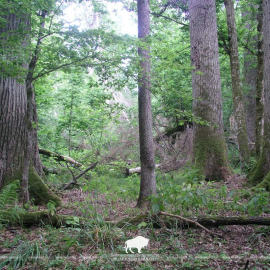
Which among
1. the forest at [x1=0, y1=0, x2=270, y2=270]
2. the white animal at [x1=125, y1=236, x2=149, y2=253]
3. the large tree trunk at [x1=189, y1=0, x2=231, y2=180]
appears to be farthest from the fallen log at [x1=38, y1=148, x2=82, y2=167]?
the white animal at [x1=125, y1=236, x2=149, y2=253]

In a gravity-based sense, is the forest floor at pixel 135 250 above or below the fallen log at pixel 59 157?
below

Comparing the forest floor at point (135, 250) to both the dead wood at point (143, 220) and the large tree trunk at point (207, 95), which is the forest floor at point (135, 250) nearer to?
the dead wood at point (143, 220)

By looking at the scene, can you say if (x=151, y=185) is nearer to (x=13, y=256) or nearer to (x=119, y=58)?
(x=119, y=58)

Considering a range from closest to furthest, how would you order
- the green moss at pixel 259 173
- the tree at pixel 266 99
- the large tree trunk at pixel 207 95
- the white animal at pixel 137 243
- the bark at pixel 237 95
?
the white animal at pixel 137 243 < the tree at pixel 266 99 < the green moss at pixel 259 173 < the large tree trunk at pixel 207 95 < the bark at pixel 237 95

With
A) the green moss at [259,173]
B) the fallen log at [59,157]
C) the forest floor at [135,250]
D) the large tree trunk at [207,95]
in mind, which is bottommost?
the forest floor at [135,250]

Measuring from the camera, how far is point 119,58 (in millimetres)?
4902

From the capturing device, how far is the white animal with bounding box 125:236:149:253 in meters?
3.36

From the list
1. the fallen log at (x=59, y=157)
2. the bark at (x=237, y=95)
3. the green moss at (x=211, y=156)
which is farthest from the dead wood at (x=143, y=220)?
the bark at (x=237, y=95)

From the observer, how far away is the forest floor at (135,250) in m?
3.10

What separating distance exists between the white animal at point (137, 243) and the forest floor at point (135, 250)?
77 mm

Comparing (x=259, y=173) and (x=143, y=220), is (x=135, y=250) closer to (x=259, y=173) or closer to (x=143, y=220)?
(x=143, y=220)

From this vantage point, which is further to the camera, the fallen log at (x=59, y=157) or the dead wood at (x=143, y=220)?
the fallen log at (x=59, y=157)

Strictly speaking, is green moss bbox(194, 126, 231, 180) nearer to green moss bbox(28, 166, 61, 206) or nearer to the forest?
the forest

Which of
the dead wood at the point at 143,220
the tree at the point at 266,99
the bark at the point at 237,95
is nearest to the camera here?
the dead wood at the point at 143,220
